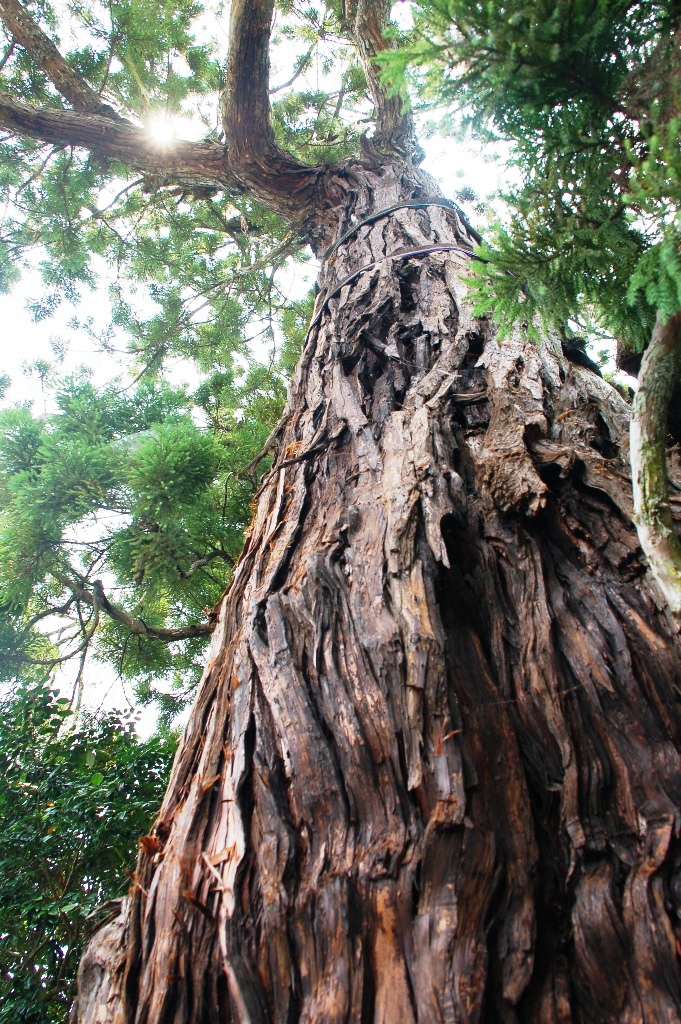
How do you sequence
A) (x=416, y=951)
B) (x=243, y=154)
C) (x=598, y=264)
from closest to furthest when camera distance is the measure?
(x=416, y=951) → (x=598, y=264) → (x=243, y=154)

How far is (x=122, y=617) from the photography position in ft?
11.2

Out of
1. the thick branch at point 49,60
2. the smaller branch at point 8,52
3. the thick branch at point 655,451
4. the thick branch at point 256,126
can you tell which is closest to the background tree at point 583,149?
the thick branch at point 655,451

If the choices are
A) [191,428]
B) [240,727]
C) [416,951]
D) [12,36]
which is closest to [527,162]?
[240,727]

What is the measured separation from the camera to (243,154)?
460 cm

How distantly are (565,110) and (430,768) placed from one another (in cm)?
164

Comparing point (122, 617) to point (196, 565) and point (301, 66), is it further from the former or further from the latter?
point (301, 66)

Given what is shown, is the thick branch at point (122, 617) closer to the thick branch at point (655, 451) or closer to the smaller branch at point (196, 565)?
the smaller branch at point (196, 565)

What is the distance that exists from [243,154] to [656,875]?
4.97m

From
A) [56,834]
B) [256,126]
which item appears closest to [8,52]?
[256,126]

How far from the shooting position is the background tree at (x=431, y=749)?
109cm

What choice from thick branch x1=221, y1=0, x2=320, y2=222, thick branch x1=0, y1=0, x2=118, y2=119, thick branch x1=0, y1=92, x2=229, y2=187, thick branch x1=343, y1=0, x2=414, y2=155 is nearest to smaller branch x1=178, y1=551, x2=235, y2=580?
thick branch x1=221, y1=0, x2=320, y2=222

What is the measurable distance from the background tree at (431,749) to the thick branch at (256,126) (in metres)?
3.15

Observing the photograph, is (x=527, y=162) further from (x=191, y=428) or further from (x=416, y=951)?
(x=191, y=428)

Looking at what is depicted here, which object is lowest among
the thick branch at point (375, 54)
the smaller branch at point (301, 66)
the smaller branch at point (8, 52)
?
the thick branch at point (375, 54)
